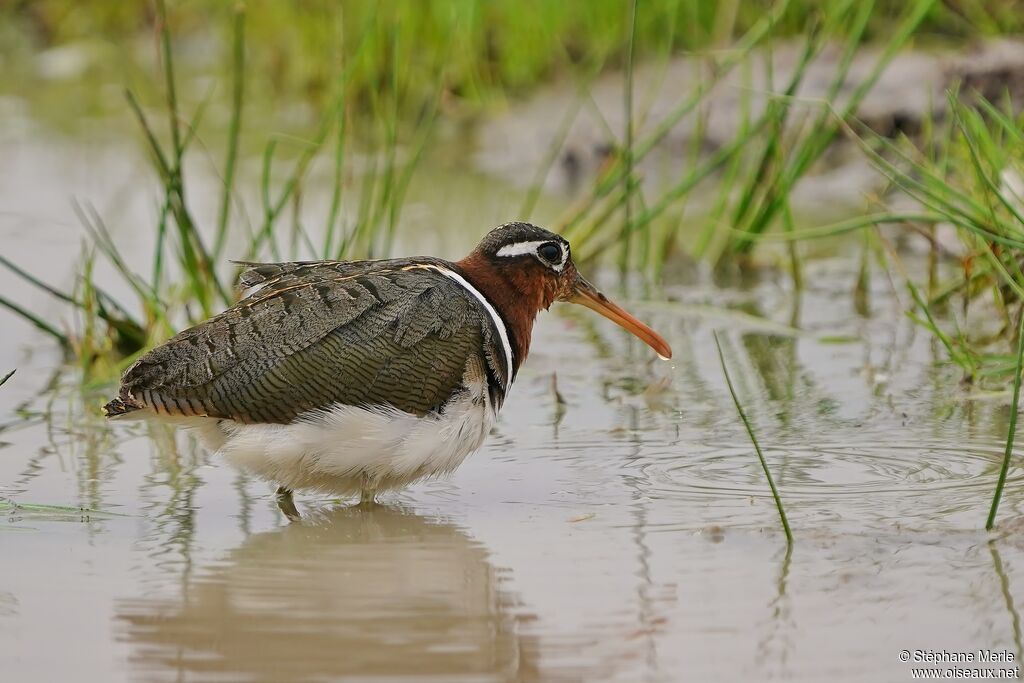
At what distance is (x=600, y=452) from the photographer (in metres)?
5.52

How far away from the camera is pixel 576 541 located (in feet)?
15.0

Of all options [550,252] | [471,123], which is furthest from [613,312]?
[471,123]

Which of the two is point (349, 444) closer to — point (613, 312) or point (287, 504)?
point (287, 504)

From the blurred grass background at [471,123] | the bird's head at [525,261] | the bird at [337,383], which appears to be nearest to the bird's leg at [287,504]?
the bird at [337,383]

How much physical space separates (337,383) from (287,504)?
52 centimetres

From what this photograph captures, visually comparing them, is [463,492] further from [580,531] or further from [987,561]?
[987,561]

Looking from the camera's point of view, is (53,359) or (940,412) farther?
(53,359)

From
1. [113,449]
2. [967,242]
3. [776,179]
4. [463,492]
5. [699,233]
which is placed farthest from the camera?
[699,233]

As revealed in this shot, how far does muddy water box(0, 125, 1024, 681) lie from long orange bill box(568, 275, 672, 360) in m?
0.30

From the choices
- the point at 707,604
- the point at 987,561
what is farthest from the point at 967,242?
the point at 707,604

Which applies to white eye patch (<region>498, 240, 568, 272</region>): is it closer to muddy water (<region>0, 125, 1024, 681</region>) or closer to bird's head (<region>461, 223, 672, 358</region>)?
bird's head (<region>461, 223, 672, 358</region>)

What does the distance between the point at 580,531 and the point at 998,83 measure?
6.07 m

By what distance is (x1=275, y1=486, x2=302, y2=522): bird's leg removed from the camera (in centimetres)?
505

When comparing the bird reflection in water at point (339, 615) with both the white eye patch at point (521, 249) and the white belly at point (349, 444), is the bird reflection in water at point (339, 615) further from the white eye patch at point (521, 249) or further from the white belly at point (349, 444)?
the white eye patch at point (521, 249)
